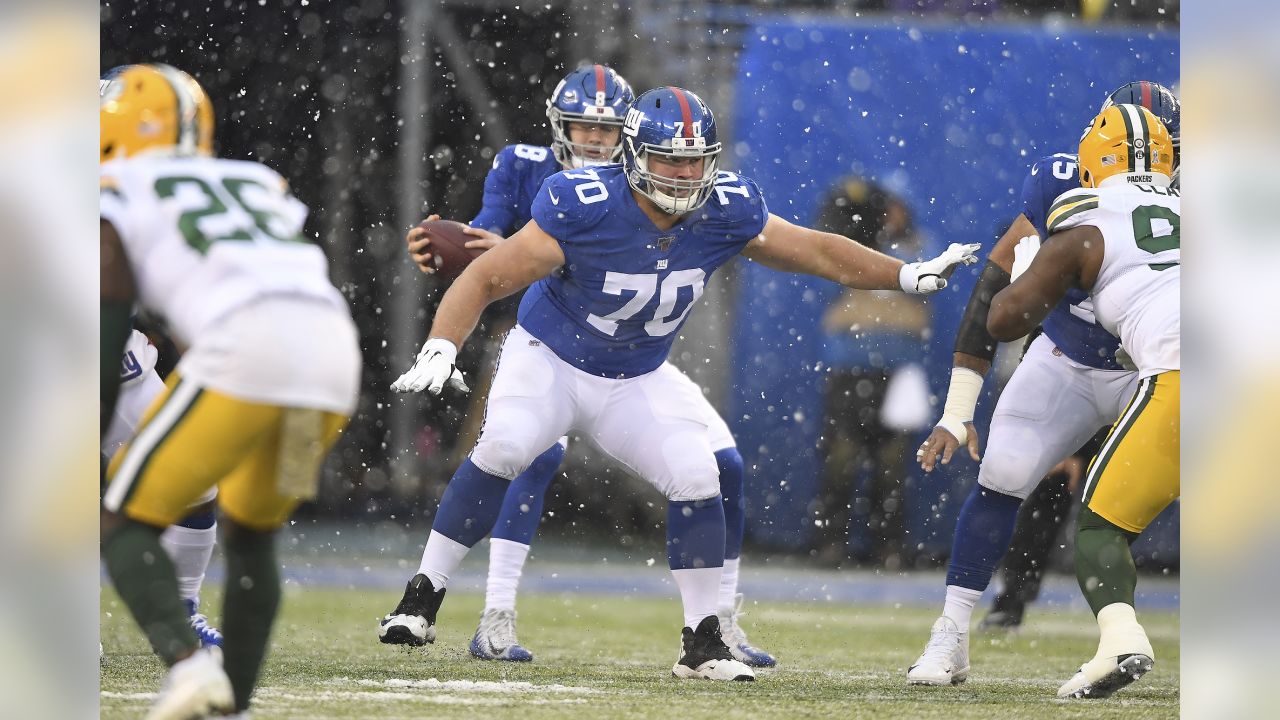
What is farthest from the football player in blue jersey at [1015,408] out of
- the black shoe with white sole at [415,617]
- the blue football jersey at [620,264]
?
the black shoe with white sole at [415,617]

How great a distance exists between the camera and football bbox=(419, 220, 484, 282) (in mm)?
3076

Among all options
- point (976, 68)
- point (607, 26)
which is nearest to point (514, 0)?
point (607, 26)

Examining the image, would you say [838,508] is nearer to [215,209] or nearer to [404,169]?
[404,169]

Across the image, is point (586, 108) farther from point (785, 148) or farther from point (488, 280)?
point (785, 148)

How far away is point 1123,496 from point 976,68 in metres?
2.66

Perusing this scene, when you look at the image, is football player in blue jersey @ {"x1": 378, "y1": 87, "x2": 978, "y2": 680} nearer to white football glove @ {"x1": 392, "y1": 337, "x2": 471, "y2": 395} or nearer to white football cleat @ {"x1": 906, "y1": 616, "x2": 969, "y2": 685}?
white football glove @ {"x1": 392, "y1": 337, "x2": 471, "y2": 395}

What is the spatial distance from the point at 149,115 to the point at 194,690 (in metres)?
0.73

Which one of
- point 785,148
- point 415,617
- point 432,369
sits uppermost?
point 785,148

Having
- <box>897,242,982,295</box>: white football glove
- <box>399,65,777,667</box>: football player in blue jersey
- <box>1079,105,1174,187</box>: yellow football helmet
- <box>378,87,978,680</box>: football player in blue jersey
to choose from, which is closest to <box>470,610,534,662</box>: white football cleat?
<box>399,65,777,667</box>: football player in blue jersey

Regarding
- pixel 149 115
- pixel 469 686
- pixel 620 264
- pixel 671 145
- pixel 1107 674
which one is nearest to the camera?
pixel 149 115

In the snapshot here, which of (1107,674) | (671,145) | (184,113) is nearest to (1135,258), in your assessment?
(1107,674)

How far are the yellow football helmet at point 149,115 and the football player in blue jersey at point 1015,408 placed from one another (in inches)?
54.4

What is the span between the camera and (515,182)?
11.0ft
